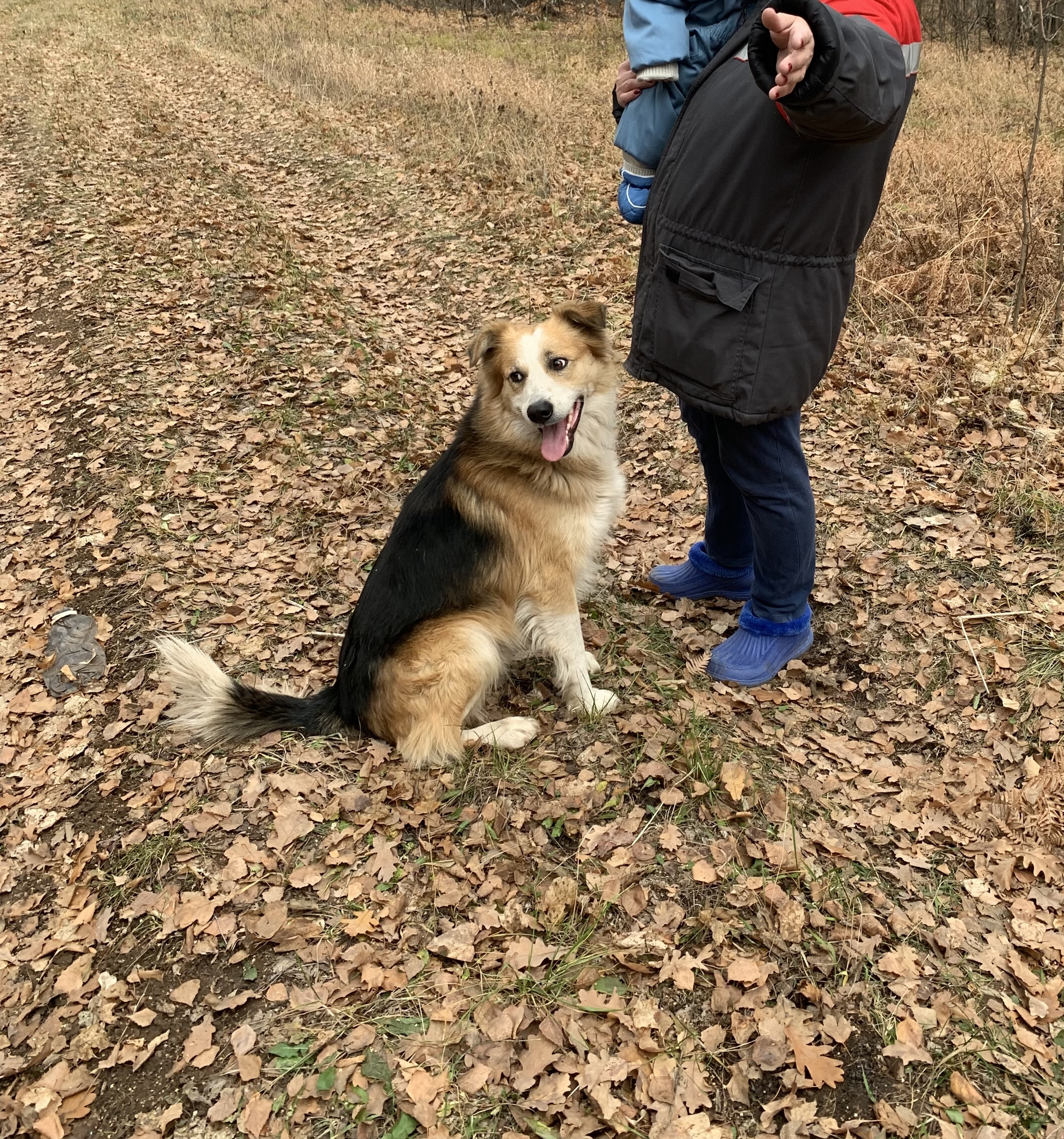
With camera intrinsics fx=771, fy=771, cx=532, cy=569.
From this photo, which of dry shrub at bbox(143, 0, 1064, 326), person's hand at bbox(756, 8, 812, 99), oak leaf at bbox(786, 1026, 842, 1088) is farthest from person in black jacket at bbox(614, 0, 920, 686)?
oak leaf at bbox(786, 1026, 842, 1088)

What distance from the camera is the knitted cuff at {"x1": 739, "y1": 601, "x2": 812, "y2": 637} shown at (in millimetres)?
3805

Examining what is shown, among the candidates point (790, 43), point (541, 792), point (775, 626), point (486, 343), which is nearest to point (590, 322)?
point (486, 343)

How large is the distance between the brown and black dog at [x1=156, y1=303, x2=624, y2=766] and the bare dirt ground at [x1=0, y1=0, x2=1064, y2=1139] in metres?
0.20

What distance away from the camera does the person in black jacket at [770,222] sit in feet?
7.14

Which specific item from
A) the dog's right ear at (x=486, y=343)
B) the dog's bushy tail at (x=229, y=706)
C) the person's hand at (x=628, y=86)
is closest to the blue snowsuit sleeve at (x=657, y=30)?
the person's hand at (x=628, y=86)

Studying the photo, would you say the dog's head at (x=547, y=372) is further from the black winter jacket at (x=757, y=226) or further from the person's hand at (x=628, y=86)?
the person's hand at (x=628, y=86)

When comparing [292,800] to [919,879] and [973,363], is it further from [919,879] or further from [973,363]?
[973,363]

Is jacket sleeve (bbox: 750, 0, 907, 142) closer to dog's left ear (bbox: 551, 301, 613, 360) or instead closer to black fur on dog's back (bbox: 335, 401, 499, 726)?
dog's left ear (bbox: 551, 301, 613, 360)

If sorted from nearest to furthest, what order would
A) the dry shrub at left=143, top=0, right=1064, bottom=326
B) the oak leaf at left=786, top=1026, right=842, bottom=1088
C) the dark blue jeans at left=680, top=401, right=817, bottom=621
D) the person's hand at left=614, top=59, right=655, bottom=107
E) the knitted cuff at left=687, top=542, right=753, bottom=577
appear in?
the oak leaf at left=786, top=1026, right=842, bottom=1088 → the person's hand at left=614, top=59, right=655, bottom=107 → the dark blue jeans at left=680, top=401, right=817, bottom=621 → the knitted cuff at left=687, top=542, right=753, bottom=577 → the dry shrub at left=143, top=0, right=1064, bottom=326

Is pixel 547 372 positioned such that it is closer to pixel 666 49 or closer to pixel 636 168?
pixel 636 168

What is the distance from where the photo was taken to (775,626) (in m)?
3.80

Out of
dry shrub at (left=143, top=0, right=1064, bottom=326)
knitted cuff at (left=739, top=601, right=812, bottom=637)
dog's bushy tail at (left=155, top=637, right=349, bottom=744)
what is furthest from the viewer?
dry shrub at (left=143, top=0, right=1064, bottom=326)

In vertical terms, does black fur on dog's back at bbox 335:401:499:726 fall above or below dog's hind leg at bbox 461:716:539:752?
above

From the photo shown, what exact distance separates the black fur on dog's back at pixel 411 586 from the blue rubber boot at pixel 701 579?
4.44 ft
